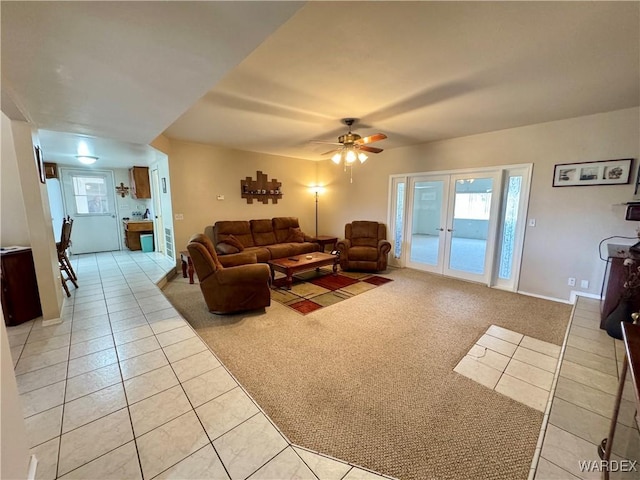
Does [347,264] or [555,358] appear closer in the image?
[555,358]

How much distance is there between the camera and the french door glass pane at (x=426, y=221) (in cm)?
485

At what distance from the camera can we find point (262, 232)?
5590 mm

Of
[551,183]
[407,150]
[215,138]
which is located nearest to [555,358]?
[551,183]

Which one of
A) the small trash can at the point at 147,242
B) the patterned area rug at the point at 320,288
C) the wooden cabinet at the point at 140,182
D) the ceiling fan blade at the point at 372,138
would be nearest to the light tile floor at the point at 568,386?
the patterned area rug at the point at 320,288

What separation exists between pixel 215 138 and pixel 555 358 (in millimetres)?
5418

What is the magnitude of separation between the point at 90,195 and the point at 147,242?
1892mm

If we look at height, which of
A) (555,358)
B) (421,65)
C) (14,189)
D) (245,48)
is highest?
(421,65)

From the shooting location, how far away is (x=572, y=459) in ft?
4.31

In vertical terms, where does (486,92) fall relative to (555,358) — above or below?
above

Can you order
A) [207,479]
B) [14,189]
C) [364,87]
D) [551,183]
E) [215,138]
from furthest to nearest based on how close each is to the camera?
[215,138] → [551,183] → [14,189] → [364,87] → [207,479]

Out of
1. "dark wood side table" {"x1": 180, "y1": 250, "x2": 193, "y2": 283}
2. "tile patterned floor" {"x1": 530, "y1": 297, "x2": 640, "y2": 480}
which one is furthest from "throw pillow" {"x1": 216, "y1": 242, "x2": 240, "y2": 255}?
"tile patterned floor" {"x1": 530, "y1": 297, "x2": 640, "y2": 480}

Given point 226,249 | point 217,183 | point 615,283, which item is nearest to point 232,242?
point 226,249

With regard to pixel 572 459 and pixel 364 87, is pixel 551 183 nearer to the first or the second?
pixel 364 87

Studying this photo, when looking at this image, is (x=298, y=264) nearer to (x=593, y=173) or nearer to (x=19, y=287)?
(x=19, y=287)
